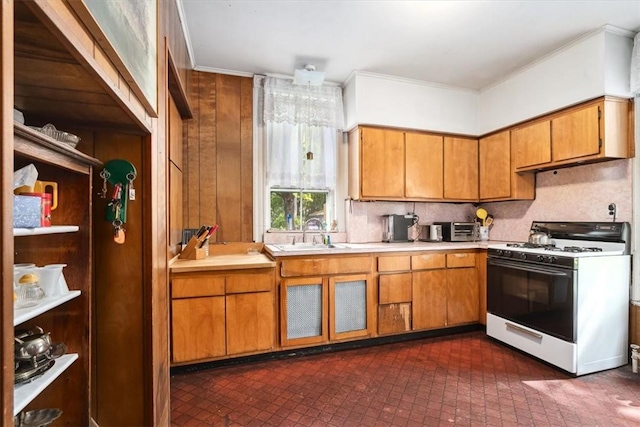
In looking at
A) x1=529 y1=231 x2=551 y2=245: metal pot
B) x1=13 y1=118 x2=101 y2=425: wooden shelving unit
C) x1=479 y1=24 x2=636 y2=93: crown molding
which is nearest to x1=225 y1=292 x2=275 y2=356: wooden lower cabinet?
x1=13 y1=118 x2=101 y2=425: wooden shelving unit

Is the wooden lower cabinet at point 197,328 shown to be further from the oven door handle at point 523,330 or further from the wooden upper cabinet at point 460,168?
the wooden upper cabinet at point 460,168

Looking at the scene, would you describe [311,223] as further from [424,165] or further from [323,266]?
[424,165]

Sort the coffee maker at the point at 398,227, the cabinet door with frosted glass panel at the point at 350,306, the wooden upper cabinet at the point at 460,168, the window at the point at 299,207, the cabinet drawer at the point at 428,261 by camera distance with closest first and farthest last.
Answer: the cabinet door with frosted glass panel at the point at 350,306, the cabinet drawer at the point at 428,261, the window at the point at 299,207, the coffee maker at the point at 398,227, the wooden upper cabinet at the point at 460,168

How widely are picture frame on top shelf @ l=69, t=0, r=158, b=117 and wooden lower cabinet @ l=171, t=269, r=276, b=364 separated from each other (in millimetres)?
1399

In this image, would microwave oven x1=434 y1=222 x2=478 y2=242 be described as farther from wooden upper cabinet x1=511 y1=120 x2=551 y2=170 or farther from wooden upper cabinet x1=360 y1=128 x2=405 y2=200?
wooden upper cabinet x1=511 y1=120 x2=551 y2=170

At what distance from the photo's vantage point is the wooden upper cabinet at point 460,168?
3.59 meters

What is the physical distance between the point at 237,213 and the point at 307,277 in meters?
1.03

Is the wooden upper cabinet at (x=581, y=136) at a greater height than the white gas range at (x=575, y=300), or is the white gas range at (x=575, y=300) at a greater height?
the wooden upper cabinet at (x=581, y=136)

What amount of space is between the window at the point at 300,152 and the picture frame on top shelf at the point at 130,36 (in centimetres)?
182

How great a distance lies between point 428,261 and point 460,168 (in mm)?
1301

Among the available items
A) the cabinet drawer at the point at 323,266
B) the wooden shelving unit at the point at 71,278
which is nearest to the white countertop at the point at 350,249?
the cabinet drawer at the point at 323,266

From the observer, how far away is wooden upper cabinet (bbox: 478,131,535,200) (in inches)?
129

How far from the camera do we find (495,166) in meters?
3.48

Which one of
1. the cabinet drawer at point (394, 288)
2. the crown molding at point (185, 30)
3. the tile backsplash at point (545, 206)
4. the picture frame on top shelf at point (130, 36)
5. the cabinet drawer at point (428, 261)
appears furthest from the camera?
the cabinet drawer at point (428, 261)
